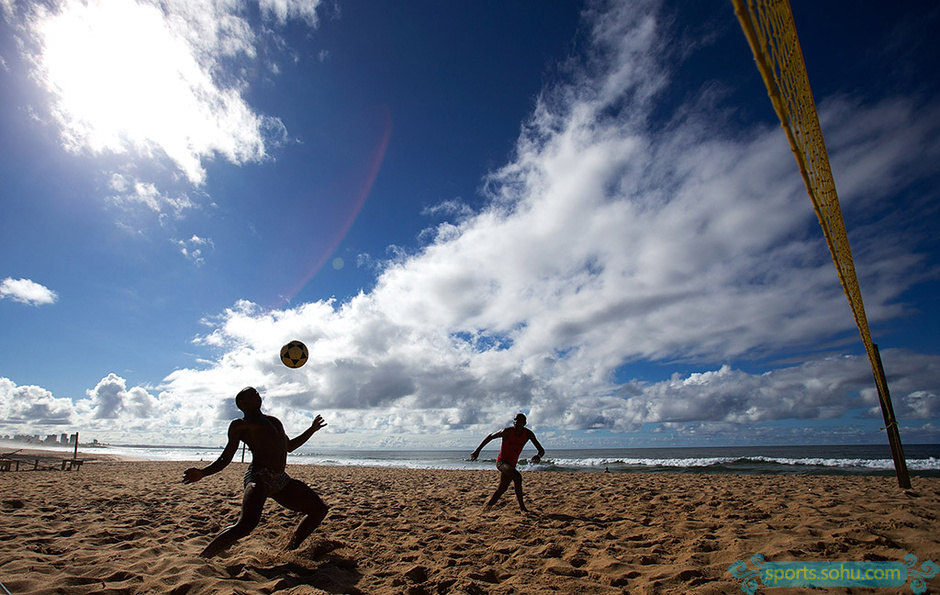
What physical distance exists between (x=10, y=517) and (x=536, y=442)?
797 centimetres

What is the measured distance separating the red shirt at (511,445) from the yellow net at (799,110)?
513 centimetres

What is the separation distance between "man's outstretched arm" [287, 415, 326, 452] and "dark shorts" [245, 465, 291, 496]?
0.32 metres

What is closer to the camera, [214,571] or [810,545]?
[214,571]

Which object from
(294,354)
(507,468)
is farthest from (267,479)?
(507,468)

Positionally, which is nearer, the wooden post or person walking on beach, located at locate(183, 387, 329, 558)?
person walking on beach, located at locate(183, 387, 329, 558)

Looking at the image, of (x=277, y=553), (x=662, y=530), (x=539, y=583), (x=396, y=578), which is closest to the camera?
(x=539, y=583)

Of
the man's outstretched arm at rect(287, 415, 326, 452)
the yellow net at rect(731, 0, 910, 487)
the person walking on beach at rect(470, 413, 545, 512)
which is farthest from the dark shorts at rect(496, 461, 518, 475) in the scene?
the yellow net at rect(731, 0, 910, 487)

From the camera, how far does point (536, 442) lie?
23.7ft

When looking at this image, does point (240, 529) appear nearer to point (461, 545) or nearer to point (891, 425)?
point (461, 545)

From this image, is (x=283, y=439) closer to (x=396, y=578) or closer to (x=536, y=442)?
(x=396, y=578)

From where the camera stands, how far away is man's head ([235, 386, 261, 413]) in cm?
434

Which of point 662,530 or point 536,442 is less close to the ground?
point 536,442

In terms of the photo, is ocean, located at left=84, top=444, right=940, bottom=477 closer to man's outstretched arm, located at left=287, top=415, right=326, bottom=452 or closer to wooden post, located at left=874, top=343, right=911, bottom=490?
wooden post, located at left=874, top=343, right=911, bottom=490

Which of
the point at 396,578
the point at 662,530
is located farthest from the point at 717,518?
the point at 396,578
